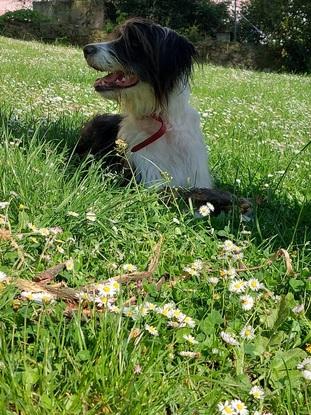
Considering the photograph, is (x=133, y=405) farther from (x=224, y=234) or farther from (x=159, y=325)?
(x=224, y=234)

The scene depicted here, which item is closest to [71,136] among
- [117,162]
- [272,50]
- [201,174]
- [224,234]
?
[117,162]

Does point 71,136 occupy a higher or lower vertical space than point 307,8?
lower

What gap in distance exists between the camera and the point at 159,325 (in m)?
1.87

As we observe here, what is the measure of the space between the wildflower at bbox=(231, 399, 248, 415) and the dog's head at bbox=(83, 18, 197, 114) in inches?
103

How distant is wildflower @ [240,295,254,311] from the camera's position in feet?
6.56

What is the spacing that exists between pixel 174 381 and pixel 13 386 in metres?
0.49

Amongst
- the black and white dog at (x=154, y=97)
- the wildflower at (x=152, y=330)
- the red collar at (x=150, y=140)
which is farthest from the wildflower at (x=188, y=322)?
the red collar at (x=150, y=140)

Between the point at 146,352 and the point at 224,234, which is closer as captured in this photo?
the point at 146,352

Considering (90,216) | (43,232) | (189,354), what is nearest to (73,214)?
(90,216)

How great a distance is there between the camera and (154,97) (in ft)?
12.6

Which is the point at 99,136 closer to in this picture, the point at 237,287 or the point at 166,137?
the point at 166,137

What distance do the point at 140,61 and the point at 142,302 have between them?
2221mm

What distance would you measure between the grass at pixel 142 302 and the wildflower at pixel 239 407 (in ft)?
0.21

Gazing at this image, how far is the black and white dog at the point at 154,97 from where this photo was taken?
12.3 ft
